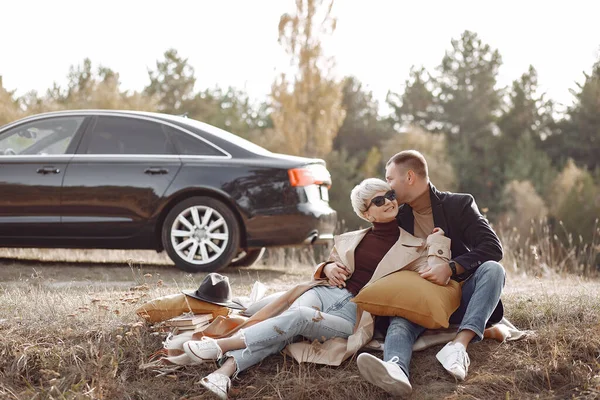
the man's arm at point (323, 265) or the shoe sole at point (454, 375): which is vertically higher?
the man's arm at point (323, 265)

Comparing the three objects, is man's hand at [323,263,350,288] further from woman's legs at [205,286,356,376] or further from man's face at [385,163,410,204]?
man's face at [385,163,410,204]

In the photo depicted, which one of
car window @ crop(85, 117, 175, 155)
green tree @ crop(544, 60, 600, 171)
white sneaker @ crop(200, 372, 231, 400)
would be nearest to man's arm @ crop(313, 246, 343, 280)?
white sneaker @ crop(200, 372, 231, 400)

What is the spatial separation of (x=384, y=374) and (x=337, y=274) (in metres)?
0.87

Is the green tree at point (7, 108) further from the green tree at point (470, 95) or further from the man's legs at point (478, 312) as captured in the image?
the green tree at point (470, 95)

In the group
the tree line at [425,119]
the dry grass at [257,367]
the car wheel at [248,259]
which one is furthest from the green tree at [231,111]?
the dry grass at [257,367]

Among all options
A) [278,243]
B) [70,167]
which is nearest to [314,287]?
[278,243]

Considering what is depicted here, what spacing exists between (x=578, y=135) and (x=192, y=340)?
133 ft

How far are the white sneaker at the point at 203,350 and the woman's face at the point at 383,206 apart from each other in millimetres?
1223

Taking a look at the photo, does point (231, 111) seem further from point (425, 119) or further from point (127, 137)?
point (127, 137)

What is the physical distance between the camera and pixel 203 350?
473cm

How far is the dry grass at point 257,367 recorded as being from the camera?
4668 mm

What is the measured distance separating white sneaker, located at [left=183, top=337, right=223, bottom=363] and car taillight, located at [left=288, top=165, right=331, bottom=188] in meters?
3.96

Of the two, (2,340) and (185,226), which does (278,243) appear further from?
(2,340)

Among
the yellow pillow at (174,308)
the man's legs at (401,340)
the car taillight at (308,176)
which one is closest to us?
the man's legs at (401,340)
